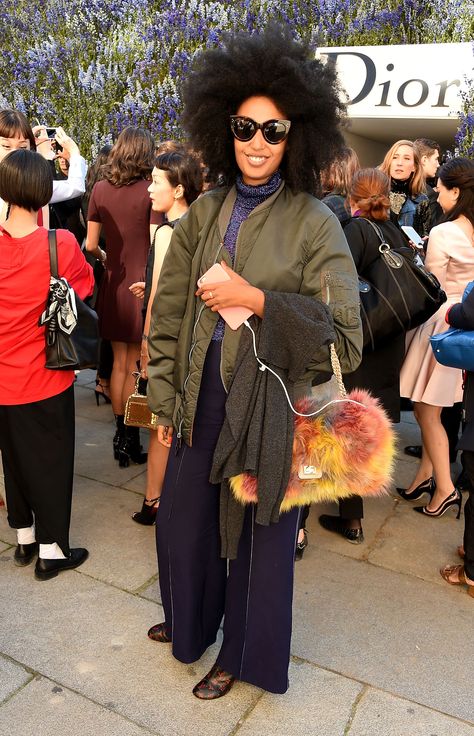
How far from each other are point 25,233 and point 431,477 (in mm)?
2786

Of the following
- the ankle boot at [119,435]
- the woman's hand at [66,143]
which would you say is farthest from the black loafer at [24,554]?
the woman's hand at [66,143]

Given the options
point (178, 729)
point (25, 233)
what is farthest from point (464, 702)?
point (25, 233)

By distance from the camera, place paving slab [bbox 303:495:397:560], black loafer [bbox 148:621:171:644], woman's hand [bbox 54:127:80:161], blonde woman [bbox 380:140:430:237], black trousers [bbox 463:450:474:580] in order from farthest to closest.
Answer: blonde woman [bbox 380:140:430:237] < woman's hand [bbox 54:127:80:161] < paving slab [bbox 303:495:397:560] < black trousers [bbox 463:450:474:580] < black loafer [bbox 148:621:171:644]

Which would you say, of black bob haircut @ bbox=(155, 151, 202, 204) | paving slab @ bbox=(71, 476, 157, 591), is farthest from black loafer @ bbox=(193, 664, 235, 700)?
black bob haircut @ bbox=(155, 151, 202, 204)

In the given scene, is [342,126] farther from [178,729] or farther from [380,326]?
[178,729]

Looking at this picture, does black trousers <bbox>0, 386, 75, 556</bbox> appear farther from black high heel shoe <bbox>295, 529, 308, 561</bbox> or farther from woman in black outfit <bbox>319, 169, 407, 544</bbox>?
woman in black outfit <bbox>319, 169, 407, 544</bbox>

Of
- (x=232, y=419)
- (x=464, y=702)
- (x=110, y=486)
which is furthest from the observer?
(x=110, y=486)

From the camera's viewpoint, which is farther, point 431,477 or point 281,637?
point 431,477

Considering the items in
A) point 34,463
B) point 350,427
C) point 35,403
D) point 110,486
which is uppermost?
point 350,427

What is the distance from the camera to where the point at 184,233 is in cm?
216

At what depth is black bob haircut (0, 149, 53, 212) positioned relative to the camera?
8.93ft

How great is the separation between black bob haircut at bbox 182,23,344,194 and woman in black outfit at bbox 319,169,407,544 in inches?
43.0

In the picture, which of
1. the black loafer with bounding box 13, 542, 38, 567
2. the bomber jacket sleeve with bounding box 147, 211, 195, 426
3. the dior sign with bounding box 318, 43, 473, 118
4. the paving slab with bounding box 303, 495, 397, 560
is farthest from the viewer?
the dior sign with bounding box 318, 43, 473, 118

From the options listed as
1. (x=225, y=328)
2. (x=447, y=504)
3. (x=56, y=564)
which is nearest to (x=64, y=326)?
(x=225, y=328)
